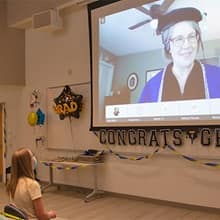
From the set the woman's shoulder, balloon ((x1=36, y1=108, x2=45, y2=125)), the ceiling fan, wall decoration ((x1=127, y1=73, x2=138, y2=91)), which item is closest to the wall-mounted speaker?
balloon ((x1=36, y1=108, x2=45, y2=125))

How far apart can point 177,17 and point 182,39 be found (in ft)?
1.01

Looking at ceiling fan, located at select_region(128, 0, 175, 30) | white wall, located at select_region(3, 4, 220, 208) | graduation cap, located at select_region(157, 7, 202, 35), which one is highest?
ceiling fan, located at select_region(128, 0, 175, 30)

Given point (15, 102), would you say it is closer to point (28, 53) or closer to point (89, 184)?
point (28, 53)

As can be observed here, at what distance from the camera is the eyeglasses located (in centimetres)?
434

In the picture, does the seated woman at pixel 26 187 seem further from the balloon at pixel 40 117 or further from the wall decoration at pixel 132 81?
the balloon at pixel 40 117

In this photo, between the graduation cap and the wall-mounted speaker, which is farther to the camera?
the wall-mounted speaker

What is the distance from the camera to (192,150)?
4445 mm

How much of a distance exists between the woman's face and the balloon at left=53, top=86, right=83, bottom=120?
6.32 ft

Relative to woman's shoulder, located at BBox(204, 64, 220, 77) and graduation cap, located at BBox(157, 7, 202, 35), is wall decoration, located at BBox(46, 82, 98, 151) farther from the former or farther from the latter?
woman's shoulder, located at BBox(204, 64, 220, 77)

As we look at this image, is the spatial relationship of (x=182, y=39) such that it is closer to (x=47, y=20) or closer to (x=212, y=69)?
(x=212, y=69)

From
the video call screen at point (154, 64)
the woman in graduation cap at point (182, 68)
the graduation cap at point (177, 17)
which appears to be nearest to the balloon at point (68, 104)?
the video call screen at point (154, 64)

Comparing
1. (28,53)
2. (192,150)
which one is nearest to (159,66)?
(192,150)

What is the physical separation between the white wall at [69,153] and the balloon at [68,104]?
273 millimetres

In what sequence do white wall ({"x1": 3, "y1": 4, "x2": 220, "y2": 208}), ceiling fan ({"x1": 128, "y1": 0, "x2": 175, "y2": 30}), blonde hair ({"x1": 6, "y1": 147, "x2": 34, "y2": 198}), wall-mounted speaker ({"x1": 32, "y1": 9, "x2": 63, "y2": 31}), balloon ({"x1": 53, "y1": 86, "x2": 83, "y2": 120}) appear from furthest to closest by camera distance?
1. wall-mounted speaker ({"x1": 32, "y1": 9, "x2": 63, "y2": 31})
2. balloon ({"x1": 53, "y1": 86, "x2": 83, "y2": 120})
3. ceiling fan ({"x1": 128, "y1": 0, "x2": 175, "y2": 30})
4. white wall ({"x1": 3, "y1": 4, "x2": 220, "y2": 208})
5. blonde hair ({"x1": 6, "y1": 147, "x2": 34, "y2": 198})
